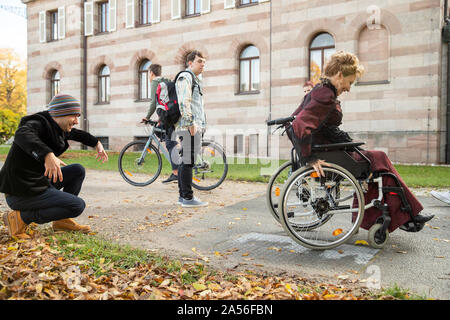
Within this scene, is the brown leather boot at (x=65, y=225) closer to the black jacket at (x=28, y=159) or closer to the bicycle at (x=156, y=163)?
the black jacket at (x=28, y=159)

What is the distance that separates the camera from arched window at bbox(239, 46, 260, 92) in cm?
1689

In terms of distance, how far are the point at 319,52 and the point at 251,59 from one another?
9.55 feet

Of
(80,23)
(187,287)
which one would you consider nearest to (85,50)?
(80,23)

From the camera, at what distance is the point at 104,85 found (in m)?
22.0

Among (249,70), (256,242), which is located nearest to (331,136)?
(256,242)

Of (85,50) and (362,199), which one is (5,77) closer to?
(85,50)

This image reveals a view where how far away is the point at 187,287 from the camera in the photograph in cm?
271

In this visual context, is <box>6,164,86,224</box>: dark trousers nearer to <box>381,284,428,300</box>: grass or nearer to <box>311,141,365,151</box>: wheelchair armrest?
<box>311,141,365,151</box>: wheelchair armrest

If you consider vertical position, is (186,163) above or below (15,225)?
above

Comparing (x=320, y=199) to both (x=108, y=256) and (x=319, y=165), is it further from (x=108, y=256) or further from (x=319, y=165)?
(x=108, y=256)

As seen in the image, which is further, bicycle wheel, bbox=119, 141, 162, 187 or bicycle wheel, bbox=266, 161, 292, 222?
bicycle wheel, bbox=119, 141, 162, 187

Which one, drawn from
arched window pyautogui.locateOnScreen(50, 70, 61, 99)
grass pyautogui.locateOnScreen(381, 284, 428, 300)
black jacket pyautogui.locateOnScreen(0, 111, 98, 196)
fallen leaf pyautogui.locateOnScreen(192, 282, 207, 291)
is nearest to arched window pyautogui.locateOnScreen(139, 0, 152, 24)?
arched window pyautogui.locateOnScreen(50, 70, 61, 99)

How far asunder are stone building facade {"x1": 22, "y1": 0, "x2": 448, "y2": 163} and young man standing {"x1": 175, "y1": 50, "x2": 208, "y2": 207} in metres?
9.98
